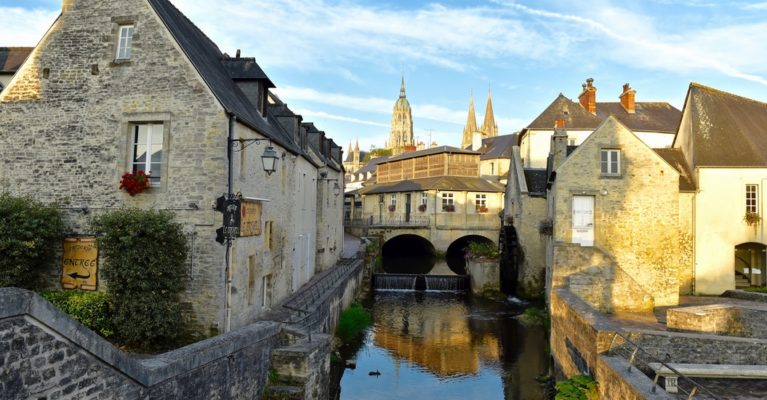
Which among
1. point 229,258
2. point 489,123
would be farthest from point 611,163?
point 489,123

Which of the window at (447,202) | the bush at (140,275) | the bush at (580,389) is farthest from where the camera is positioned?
the window at (447,202)

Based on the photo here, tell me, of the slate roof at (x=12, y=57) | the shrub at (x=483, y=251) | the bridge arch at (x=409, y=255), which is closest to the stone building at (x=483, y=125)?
the bridge arch at (x=409, y=255)

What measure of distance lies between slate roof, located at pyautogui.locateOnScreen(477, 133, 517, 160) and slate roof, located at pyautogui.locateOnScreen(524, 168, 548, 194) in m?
25.2

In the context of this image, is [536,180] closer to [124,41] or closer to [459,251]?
[124,41]

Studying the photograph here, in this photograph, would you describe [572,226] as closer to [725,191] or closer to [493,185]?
[725,191]

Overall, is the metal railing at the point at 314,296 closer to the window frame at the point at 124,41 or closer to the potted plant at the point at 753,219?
the window frame at the point at 124,41

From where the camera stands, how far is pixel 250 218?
Result: 35.6ft

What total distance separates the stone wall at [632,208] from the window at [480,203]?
813 inches

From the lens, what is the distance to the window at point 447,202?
3728 centimetres

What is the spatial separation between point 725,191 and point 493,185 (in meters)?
21.1

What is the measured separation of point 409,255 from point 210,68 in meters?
33.1

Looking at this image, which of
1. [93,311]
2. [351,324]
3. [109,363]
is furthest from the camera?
[351,324]

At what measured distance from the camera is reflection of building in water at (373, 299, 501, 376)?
14.3 m

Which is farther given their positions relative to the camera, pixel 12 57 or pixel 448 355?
pixel 12 57
